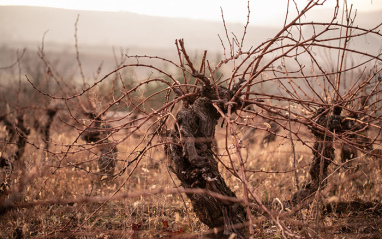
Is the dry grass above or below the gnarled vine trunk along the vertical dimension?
below

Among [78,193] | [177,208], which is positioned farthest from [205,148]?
[78,193]

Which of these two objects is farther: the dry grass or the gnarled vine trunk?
the dry grass

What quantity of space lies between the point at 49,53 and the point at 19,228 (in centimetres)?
1037

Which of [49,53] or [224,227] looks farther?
[49,53]

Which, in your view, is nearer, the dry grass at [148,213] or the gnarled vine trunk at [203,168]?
the gnarled vine trunk at [203,168]

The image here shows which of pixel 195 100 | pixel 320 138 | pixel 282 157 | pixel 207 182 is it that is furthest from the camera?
pixel 282 157

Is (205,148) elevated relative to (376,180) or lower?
elevated

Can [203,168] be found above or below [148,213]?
above

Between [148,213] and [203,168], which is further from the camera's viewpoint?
[148,213]

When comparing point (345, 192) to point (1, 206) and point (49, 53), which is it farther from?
point (49, 53)

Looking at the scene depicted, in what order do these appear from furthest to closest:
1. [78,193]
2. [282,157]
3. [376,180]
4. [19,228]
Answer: [282,157] → [376,180] → [78,193] → [19,228]

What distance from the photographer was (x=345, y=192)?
12.8 ft

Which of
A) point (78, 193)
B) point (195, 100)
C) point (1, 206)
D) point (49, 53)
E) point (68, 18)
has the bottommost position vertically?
point (78, 193)

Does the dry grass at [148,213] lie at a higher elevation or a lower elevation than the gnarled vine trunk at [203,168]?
lower
